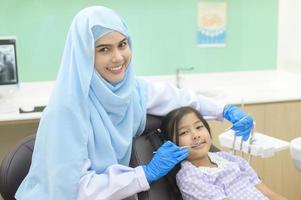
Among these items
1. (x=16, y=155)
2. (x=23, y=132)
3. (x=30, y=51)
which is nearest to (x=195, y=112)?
(x=16, y=155)

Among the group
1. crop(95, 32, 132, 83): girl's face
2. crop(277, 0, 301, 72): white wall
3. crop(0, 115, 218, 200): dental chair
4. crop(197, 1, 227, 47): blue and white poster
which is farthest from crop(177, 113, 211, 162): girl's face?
crop(277, 0, 301, 72): white wall

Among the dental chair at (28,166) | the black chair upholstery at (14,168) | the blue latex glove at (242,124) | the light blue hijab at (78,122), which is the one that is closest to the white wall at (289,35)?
the blue latex glove at (242,124)

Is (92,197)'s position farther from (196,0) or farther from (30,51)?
(196,0)

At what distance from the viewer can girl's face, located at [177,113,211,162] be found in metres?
1.68

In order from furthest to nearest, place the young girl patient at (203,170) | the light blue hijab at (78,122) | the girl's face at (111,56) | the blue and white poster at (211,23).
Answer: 1. the blue and white poster at (211,23)
2. the young girl patient at (203,170)
3. the girl's face at (111,56)
4. the light blue hijab at (78,122)

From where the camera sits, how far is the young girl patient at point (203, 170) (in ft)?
5.24

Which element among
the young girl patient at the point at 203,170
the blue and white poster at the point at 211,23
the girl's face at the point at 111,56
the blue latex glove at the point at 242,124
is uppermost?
the blue and white poster at the point at 211,23

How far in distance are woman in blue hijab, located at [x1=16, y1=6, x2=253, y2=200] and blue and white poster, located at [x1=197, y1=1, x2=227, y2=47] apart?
61.9 inches

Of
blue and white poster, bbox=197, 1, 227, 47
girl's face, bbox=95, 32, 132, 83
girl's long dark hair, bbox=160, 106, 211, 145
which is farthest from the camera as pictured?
blue and white poster, bbox=197, 1, 227, 47

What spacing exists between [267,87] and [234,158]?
Result: 1.60m

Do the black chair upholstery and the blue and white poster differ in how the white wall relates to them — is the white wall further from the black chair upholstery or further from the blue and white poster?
the black chair upholstery

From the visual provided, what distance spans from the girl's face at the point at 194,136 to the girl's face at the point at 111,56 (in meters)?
0.36

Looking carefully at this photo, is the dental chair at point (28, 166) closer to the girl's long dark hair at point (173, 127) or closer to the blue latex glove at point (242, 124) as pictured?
the girl's long dark hair at point (173, 127)

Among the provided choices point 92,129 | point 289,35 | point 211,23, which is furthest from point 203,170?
point 289,35
